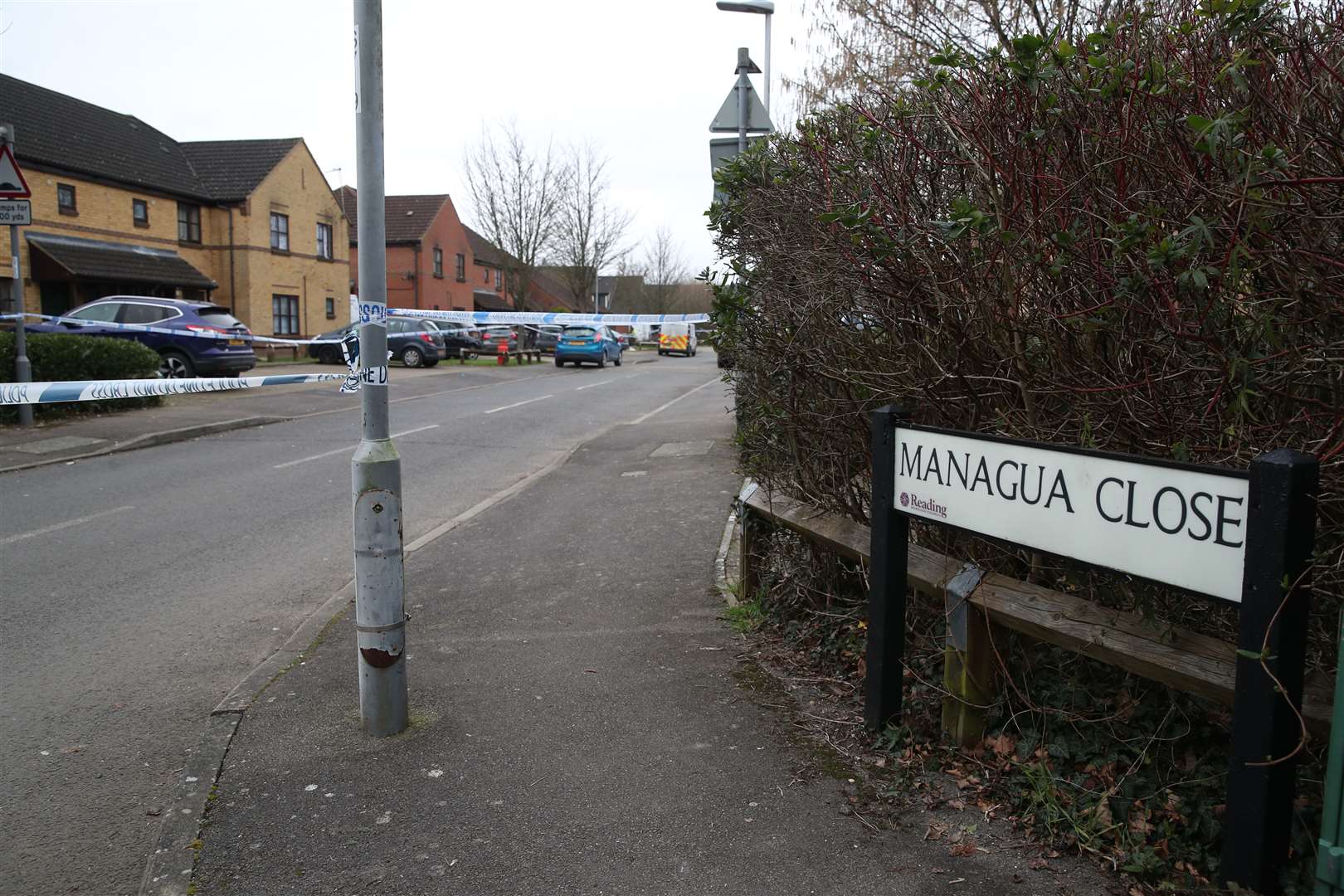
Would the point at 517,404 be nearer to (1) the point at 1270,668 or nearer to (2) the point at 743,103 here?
(2) the point at 743,103

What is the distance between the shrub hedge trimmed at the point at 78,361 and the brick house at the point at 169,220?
41.2ft

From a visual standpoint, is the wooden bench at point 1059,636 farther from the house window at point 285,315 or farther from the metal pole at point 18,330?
the house window at point 285,315

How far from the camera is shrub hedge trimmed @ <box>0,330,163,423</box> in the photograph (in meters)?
A: 14.6

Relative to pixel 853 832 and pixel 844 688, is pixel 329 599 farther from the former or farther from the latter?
pixel 853 832

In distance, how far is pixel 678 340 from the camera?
174 feet

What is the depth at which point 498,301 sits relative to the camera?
6341 centimetres

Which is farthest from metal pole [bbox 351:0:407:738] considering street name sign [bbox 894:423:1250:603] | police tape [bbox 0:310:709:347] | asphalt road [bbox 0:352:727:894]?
police tape [bbox 0:310:709:347]

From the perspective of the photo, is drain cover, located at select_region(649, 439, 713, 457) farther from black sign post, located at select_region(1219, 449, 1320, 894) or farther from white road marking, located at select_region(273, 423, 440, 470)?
black sign post, located at select_region(1219, 449, 1320, 894)

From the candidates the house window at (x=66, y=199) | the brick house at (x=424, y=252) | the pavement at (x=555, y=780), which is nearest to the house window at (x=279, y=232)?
the house window at (x=66, y=199)

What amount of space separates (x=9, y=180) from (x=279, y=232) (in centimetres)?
2493

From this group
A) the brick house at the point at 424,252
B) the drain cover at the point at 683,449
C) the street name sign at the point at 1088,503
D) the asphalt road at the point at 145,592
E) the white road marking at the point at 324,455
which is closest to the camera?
the street name sign at the point at 1088,503

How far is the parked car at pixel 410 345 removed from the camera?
104 ft

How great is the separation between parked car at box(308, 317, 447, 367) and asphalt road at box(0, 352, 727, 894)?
16.4 meters

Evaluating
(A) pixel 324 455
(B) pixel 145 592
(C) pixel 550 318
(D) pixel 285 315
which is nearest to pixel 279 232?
(D) pixel 285 315
